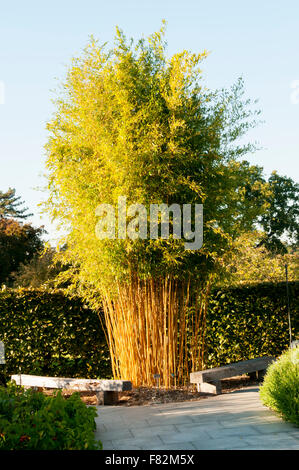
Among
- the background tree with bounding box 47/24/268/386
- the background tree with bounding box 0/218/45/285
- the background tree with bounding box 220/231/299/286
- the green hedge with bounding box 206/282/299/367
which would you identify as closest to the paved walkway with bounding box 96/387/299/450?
the background tree with bounding box 47/24/268/386

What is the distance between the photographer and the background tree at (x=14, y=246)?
17.2 m

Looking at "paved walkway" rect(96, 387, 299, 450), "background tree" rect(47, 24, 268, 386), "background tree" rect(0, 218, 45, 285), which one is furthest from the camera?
"background tree" rect(0, 218, 45, 285)

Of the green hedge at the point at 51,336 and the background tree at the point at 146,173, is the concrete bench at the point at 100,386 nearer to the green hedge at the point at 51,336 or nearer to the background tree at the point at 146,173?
the background tree at the point at 146,173

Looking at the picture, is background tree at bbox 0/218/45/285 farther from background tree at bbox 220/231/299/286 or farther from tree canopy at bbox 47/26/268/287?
tree canopy at bbox 47/26/268/287

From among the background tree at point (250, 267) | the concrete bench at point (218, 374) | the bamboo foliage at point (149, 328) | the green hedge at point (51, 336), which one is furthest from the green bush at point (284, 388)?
the green hedge at point (51, 336)

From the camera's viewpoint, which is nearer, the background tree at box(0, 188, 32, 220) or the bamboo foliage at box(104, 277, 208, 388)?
the bamboo foliage at box(104, 277, 208, 388)

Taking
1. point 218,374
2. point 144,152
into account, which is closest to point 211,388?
point 218,374

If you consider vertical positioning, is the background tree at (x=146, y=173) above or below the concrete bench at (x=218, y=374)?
above

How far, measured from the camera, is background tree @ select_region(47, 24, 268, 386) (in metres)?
5.03

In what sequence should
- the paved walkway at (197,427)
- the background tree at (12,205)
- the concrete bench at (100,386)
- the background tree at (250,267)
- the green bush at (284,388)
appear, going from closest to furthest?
the paved walkway at (197,427), the green bush at (284,388), the concrete bench at (100,386), the background tree at (250,267), the background tree at (12,205)

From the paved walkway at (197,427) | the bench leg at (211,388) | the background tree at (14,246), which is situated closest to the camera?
the paved walkway at (197,427)

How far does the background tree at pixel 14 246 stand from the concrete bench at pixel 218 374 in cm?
1285

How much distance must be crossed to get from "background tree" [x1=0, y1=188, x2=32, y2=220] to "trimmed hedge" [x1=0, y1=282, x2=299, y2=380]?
66.8 feet
